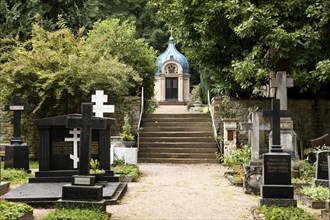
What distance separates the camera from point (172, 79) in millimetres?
33406

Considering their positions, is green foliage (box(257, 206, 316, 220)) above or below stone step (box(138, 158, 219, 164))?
below

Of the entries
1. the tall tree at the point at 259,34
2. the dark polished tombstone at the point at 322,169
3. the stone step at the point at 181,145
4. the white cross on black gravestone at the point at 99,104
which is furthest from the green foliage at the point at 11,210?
the stone step at the point at 181,145

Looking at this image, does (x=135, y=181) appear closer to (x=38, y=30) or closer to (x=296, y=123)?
(x=38, y=30)

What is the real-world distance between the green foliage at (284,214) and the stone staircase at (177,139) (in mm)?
9081

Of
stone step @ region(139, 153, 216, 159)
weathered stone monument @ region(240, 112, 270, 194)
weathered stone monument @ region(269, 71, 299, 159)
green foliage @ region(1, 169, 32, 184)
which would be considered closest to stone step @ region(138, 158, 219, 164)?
stone step @ region(139, 153, 216, 159)

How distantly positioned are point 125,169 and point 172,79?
2140cm

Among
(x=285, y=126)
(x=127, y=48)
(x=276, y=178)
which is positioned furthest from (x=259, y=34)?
(x=276, y=178)

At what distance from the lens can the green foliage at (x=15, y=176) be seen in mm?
11047

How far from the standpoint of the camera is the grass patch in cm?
1195

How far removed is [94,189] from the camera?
734 cm

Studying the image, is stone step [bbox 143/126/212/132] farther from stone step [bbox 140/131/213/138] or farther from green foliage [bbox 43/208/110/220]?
green foliage [bbox 43/208/110/220]

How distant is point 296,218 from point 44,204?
439 cm

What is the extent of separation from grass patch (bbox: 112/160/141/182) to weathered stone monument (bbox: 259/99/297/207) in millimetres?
4490

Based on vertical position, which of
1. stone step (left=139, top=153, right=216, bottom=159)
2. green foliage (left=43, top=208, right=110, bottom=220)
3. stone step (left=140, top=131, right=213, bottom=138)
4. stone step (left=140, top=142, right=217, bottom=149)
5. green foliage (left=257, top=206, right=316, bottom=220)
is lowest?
green foliage (left=257, top=206, right=316, bottom=220)
